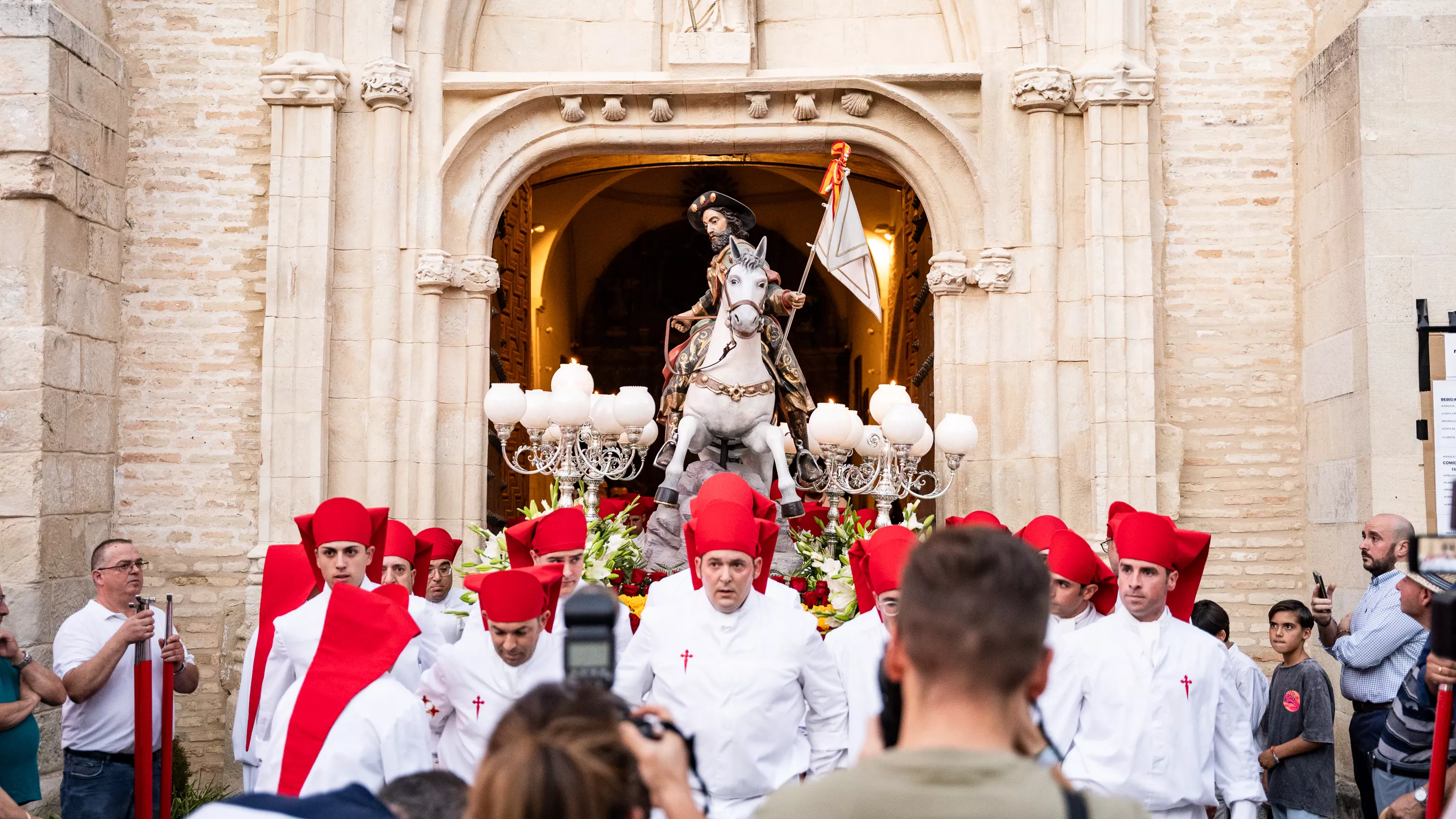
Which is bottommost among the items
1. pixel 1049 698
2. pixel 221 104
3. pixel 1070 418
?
pixel 1049 698

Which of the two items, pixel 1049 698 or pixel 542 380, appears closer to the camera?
pixel 1049 698

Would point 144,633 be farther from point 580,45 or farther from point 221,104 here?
point 580,45

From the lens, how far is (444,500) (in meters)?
9.47

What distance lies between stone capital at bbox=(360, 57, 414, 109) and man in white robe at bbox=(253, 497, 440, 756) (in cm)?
429

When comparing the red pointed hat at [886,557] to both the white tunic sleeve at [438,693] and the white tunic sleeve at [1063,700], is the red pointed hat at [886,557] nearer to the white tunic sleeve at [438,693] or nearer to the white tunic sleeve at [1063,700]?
the white tunic sleeve at [1063,700]

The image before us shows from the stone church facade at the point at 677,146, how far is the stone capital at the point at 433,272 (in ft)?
0.08

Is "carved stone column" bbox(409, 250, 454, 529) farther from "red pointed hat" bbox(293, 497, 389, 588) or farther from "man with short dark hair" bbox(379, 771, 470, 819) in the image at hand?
"man with short dark hair" bbox(379, 771, 470, 819)

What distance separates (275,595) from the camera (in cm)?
606

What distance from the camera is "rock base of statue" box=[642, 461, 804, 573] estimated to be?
783cm

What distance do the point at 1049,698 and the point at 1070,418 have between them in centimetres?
481

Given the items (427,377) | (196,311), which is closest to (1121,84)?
(427,377)

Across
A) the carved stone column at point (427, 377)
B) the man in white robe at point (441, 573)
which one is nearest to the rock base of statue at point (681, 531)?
the man in white robe at point (441, 573)

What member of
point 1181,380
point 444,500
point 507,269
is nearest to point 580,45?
point 507,269

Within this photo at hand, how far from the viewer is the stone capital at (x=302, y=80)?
9242 mm
